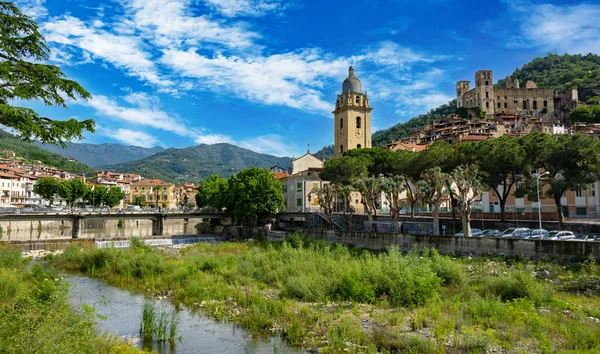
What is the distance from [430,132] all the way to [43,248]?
Result: 119 metres

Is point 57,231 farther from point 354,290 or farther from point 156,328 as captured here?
point 354,290

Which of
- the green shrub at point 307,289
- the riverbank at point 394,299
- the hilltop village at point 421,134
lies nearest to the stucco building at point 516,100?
the hilltop village at point 421,134

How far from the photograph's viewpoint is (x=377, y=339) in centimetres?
1709

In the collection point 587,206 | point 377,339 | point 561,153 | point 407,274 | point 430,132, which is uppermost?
point 430,132

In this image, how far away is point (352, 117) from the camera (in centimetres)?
8831

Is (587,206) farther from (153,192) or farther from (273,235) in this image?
(153,192)

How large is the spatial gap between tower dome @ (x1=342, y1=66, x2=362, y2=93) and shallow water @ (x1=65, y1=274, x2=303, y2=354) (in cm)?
7156

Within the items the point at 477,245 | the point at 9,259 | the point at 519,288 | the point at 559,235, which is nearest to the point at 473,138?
the point at 559,235

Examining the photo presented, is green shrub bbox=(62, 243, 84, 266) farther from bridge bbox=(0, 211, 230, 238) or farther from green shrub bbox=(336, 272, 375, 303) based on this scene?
green shrub bbox=(336, 272, 375, 303)

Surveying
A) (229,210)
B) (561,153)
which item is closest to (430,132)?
(229,210)

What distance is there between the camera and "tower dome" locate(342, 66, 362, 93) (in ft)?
296

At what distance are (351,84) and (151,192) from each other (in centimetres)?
9257

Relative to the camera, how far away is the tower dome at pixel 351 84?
90312 mm

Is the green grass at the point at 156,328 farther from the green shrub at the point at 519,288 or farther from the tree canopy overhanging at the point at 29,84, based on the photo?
the green shrub at the point at 519,288
